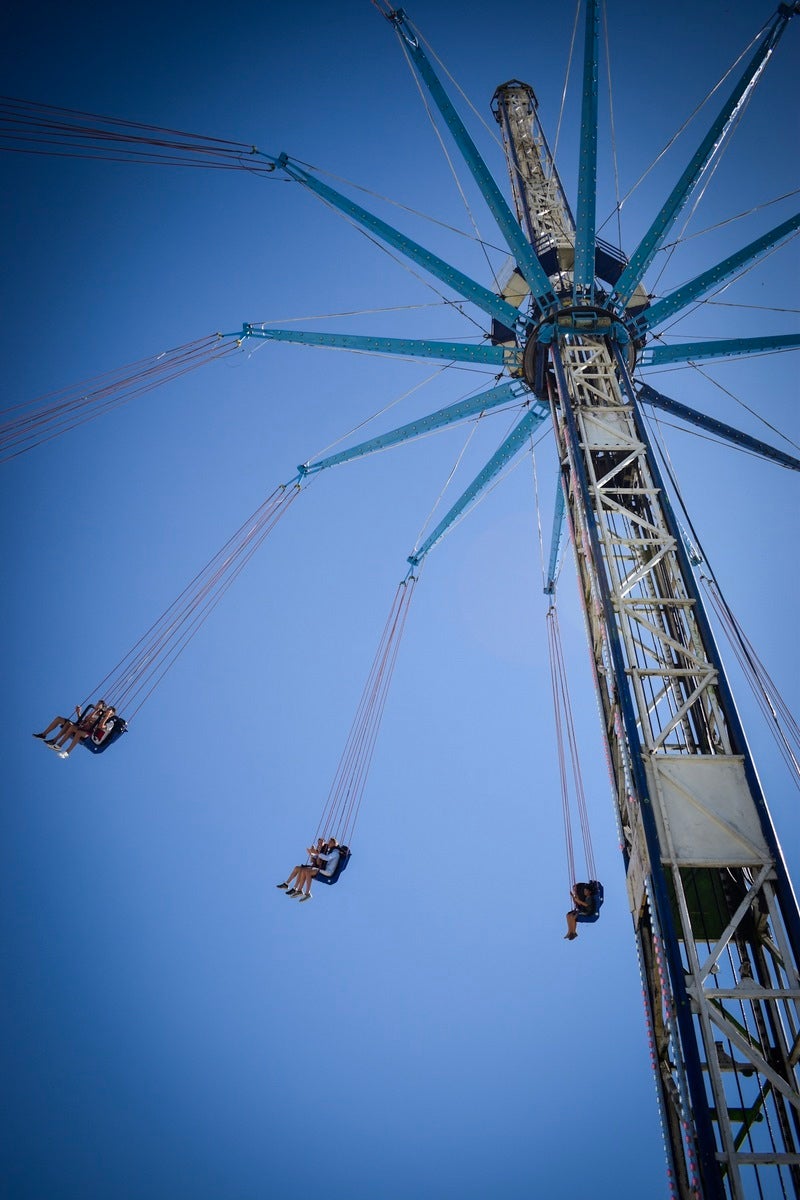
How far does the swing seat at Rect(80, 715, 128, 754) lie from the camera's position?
929 centimetres

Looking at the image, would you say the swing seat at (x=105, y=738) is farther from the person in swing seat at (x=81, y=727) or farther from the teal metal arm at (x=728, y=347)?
the teal metal arm at (x=728, y=347)

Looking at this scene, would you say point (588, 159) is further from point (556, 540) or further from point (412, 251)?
point (556, 540)

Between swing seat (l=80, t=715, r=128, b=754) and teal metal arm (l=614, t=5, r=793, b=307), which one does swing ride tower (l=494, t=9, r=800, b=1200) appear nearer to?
teal metal arm (l=614, t=5, r=793, b=307)

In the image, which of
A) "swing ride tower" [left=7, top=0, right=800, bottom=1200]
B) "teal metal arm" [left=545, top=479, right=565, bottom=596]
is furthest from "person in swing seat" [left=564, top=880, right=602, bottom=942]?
"teal metal arm" [left=545, top=479, right=565, bottom=596]

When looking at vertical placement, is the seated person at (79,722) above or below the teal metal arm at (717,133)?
below

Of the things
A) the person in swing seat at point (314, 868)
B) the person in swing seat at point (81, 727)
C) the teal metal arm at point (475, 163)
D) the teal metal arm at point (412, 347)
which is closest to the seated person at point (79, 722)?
the person in swing seat at point (81, 727)

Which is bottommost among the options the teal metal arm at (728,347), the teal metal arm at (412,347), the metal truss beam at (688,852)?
the metal truss beam at (688,852)

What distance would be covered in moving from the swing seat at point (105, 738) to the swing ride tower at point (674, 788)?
742 centimetres

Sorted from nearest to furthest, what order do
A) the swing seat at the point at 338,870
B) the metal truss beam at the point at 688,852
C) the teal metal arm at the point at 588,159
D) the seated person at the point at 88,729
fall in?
the metal truss beam at the point at 688,852 < the teal metal arm at the point at 588,159 < the seated person at the point at 88,729 < the swing seat at the point at 338,870

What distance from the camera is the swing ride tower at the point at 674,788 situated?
4.51m

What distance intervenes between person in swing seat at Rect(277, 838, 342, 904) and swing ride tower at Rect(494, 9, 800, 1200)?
6002mm

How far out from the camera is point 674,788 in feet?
18.4

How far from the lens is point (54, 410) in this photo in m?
9.84

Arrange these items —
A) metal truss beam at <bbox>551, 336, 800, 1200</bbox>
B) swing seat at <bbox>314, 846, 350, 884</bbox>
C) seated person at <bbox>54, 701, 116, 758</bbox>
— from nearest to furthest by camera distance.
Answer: metal truss beam at <bbox>551, 336, 800, 1200</bbox> → seated person at <bbox>54, 701, 116, 758</bbox> → swing seat at <bbox>314, 846, 350, 884</bbox>
